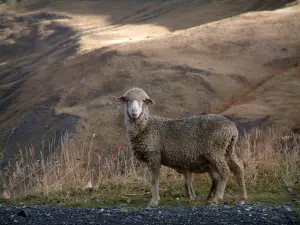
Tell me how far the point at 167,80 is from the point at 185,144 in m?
7.48

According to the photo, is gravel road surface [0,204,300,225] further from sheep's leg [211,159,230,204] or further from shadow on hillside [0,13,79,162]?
shadow on hillside [0,13,79,162]

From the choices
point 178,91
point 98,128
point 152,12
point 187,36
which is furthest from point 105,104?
point 152,12

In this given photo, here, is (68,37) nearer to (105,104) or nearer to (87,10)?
(87,10)

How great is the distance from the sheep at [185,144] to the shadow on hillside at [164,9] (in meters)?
13.7

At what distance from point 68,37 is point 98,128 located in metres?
12.0

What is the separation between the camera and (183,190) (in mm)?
8422

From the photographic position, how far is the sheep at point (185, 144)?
7.46 meters

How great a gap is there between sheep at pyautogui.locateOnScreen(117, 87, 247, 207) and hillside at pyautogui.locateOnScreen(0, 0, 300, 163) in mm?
5145

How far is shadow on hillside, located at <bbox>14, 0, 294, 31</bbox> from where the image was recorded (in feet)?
71.8

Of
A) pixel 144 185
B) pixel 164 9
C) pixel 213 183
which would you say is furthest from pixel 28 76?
pixel 213 183

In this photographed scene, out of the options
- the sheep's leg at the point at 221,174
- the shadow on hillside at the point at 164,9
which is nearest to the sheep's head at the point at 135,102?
the sheep's leg at the point at 221,174

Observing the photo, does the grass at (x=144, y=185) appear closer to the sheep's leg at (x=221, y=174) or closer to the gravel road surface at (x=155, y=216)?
the sheep's leg at (x=221, y=174)

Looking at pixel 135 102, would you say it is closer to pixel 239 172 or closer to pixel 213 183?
pixel 213 183

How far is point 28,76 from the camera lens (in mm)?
20500
